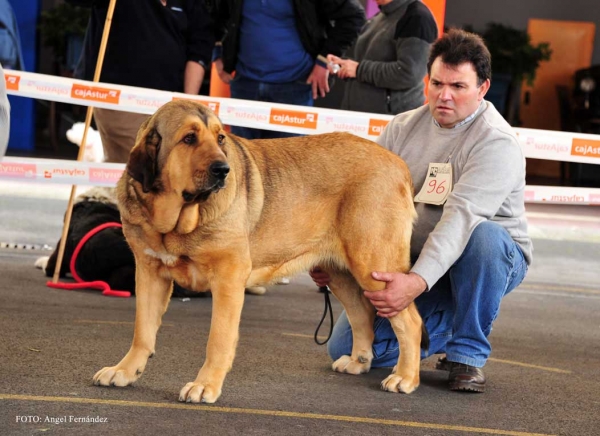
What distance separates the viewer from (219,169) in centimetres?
323

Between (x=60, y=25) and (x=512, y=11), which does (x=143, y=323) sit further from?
(x=512, y=11)

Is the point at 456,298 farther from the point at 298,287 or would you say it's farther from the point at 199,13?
the point at 199,13

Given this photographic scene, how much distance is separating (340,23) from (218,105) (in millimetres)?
1103

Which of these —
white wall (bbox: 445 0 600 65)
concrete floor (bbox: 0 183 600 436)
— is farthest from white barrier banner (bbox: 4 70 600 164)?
white wall (bbox: 445 0 600 65)

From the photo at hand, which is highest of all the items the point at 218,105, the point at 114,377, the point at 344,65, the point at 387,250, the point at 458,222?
the point at 344,65

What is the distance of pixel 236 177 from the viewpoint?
11.7ft

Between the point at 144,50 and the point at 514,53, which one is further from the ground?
the point at 514,53

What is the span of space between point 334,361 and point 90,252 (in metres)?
2.29

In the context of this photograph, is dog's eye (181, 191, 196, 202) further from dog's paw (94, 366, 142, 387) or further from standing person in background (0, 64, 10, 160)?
dog's paw (94, 366, 142, 387)

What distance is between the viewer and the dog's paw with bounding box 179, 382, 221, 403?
133 inches

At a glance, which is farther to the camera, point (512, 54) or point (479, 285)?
point (512, 54)

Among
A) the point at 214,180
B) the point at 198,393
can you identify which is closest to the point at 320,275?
the point at 198,393

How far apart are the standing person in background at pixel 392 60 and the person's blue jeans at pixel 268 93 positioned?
361mm

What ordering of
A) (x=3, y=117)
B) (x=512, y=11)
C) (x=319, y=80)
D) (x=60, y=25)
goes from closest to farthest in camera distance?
1. (x=3, y=117)
2. (x=319, y=80)
3. (x=60, y=25)
4. (x=512, y=11)
